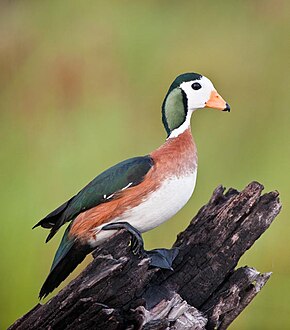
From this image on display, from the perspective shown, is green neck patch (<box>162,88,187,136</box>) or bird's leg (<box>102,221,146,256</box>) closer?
bird's leg (<box>102,221,146,256</box>)

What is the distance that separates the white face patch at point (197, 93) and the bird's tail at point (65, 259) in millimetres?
374

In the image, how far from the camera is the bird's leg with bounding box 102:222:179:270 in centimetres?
147

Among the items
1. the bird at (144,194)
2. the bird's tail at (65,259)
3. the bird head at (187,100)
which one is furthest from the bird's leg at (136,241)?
the bird head at (187,100)

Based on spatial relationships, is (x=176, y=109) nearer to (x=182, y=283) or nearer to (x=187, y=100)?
(x=187, y=100)

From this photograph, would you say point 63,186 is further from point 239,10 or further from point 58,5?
point 239,10

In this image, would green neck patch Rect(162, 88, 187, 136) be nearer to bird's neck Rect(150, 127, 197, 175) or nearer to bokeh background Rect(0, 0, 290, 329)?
bird's neck Rect(150, 127, 197, 175)

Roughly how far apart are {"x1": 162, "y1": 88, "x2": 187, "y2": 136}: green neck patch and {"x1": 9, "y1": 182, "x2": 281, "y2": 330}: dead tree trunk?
0.17 meters

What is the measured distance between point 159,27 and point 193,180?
1.65 feet

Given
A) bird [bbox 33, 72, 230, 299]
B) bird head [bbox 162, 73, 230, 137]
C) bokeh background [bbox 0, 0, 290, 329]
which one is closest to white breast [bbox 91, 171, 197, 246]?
bird [bbox 33, 72, 230, 299]

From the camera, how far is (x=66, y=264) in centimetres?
156

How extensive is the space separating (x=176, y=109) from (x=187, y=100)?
0.10 ft

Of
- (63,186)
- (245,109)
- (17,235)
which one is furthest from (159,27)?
(17,235)

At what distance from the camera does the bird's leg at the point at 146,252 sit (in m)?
1.47

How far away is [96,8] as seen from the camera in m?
1.87
